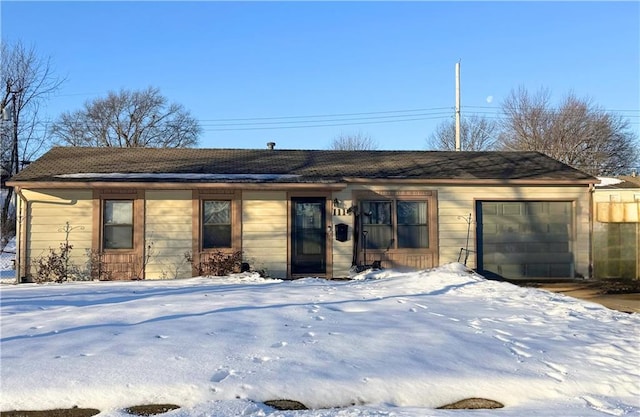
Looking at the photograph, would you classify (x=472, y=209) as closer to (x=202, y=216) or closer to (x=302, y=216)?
(x=302, y=216)

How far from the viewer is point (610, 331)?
268 inches

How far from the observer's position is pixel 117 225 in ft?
42.2

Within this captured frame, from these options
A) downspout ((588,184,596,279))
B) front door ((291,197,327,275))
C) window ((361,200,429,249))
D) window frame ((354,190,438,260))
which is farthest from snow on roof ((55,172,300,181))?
downspout ((588,184,596,279))

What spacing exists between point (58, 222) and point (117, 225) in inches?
55.7

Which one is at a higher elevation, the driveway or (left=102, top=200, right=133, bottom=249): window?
(left=102, top=200, right=133, bottom=249): window

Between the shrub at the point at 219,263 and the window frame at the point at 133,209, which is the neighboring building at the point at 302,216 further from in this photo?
the shrub at the point at 219,263

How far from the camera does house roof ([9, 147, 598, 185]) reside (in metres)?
12.9

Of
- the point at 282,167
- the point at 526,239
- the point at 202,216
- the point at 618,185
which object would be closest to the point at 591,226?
the point at 618,185

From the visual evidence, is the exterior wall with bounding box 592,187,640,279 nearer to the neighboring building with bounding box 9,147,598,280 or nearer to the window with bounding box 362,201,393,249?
the neighboring building with bounding box 9,147,598,280

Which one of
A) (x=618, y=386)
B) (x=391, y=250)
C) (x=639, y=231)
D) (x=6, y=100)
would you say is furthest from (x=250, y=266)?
(x=6, y=100)

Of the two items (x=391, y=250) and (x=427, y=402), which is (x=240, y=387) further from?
(x=391, y=250)

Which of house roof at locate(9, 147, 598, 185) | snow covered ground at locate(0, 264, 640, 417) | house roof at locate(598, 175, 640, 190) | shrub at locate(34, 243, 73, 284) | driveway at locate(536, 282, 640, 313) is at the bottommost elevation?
driveway at locate(536, 282, 640, 313)

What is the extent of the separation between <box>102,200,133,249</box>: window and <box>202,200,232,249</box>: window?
1891 millimetres

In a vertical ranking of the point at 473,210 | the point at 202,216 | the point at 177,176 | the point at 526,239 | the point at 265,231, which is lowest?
the point at 526,239
